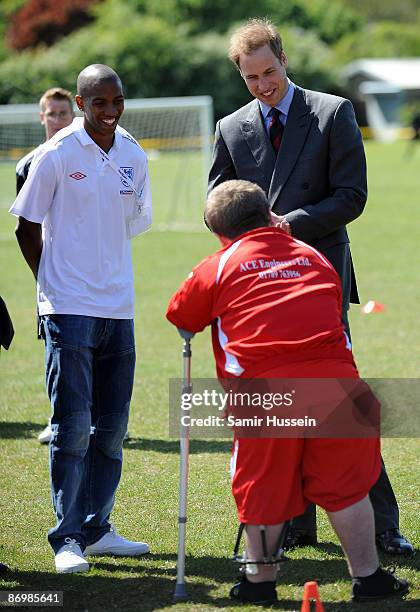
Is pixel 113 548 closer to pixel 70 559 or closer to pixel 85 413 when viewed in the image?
pixel 70 559

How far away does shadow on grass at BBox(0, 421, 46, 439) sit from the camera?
28.0 ft

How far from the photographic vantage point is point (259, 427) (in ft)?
15.3

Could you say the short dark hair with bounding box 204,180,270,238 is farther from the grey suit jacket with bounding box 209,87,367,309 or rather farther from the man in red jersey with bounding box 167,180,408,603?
the grey suit jacket with bounding box 209,87,367,309

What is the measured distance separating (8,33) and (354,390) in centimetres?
8930

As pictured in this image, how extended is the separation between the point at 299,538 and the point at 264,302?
1.75 metres

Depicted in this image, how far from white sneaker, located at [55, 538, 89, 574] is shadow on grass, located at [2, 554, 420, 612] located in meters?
0.04

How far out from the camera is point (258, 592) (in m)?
4.81

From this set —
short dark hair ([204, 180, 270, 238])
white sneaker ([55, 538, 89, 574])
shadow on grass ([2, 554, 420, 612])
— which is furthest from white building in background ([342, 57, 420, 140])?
short dark hair ([204, 180, 270, 238])

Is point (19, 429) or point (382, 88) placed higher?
point (382, 88)

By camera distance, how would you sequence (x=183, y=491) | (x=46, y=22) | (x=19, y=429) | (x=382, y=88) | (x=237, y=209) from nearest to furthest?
1. (x=237, y=209)
2. (x=183, y=491)
3. (x=19, y=429)
4. (x=46, y=22)
5. (x=382, y=88)

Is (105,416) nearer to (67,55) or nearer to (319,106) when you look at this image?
(319,106)

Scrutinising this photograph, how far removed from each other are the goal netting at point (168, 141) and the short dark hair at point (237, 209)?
20268mm

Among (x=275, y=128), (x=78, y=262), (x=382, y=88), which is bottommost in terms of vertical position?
(x=78, y=262)

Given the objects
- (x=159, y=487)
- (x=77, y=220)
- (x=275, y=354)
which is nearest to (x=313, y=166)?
(x=77, y=220)
